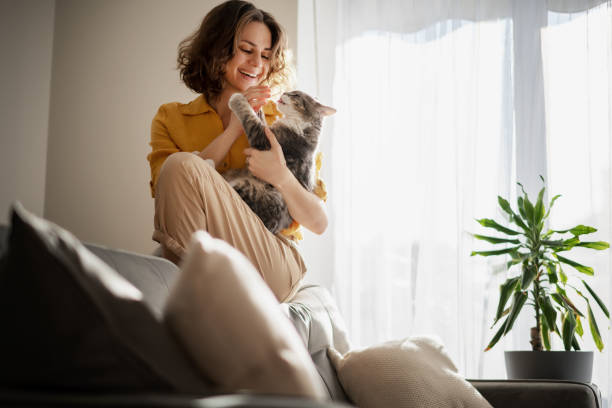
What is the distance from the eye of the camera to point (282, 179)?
190cm

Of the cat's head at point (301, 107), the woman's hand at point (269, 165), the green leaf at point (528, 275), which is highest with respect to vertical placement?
the cat's head at point (301, 107)

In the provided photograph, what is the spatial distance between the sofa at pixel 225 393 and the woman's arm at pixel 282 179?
27 centimetres

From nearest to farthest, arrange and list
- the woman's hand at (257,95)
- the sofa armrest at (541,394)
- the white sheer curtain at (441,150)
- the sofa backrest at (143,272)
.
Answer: the sofa backrest at (143,272) → the sofa armrest at (541,394) → the woman's hand at (257,95) → the white sheer curtain at (441,150)

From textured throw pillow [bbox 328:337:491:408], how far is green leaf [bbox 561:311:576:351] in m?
0.89

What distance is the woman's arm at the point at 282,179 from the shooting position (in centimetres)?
190

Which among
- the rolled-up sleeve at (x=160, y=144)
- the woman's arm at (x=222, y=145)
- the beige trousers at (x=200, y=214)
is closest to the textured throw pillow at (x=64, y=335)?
the beige trousers at (x=200, y=214)

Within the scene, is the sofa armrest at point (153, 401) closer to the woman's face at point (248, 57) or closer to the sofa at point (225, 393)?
the sofa at point (225, 393)

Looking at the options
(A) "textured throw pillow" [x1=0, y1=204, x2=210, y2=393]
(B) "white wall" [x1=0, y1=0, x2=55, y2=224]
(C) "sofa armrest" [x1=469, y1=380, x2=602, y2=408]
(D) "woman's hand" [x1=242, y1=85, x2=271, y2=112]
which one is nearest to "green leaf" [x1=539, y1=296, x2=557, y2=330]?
(C) "sofa armrest" [x1=469, y1=380, x2=602, y2=408]

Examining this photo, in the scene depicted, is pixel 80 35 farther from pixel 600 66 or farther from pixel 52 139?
pixel 600 66

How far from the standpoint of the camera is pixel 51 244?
0.63 metres

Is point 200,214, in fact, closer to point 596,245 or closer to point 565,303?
point 565,303

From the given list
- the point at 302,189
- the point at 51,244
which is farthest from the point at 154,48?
the point at 51,244

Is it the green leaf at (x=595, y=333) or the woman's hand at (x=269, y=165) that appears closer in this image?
the woman's hand at (x=269, y=165)

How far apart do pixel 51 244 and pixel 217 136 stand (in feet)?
5.49
